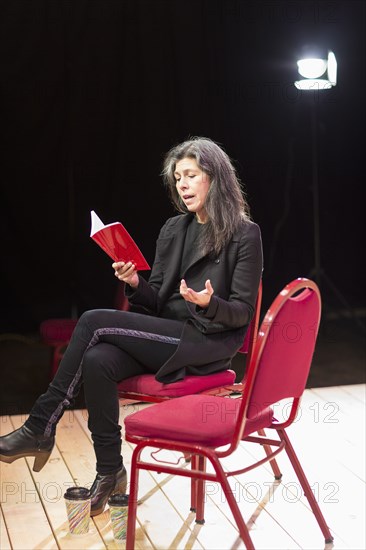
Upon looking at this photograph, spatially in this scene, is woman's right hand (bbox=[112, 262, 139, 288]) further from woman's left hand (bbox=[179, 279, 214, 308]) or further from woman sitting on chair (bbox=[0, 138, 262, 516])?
woman's left hand (bbox=[179, 279, 214, 308])

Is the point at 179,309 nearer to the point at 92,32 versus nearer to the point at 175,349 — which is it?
the point at 175,349

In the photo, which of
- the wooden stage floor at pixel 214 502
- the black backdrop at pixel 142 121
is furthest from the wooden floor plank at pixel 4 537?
the black backdrop at pixel 142 121

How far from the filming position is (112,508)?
292 centimetres

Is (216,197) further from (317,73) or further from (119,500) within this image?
(317,73)

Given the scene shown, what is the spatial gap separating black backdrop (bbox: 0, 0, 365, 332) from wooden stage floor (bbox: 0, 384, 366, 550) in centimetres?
94

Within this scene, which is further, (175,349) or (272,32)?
(272,32)

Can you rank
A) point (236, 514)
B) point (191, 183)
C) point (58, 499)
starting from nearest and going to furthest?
point (236, 514)
point (191, 183)
point (58, 499)

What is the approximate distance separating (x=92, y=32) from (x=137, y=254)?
171 centimetres

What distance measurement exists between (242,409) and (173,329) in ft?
2.33

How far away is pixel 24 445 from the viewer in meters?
3.03

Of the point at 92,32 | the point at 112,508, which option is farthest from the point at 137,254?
the point at 92,32

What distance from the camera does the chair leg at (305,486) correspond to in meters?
2.85

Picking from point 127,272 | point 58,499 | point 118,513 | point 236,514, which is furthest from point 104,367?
point 236,514

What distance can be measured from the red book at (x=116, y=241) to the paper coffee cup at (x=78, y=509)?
79 cm
